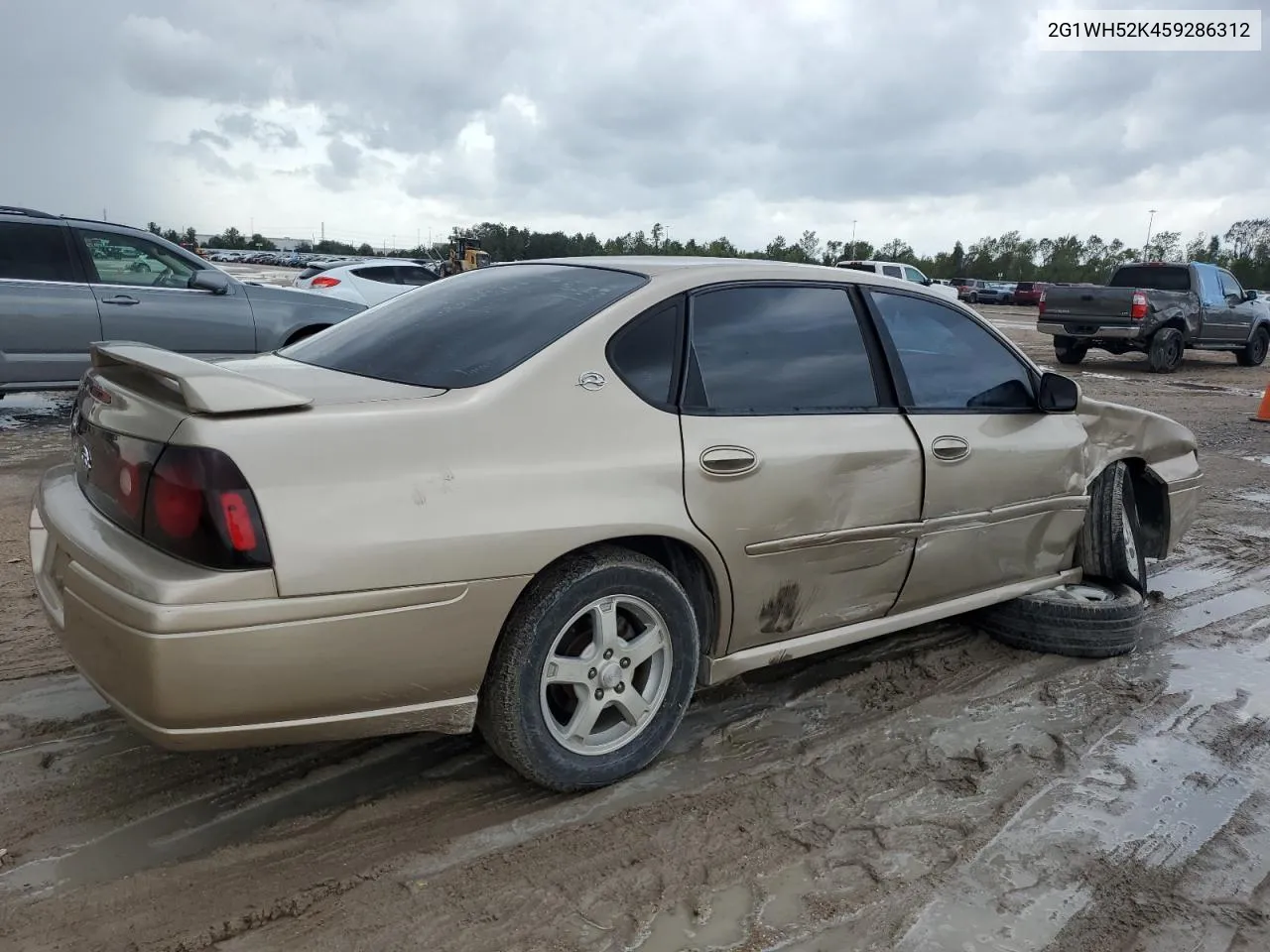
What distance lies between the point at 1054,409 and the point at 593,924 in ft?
9.08

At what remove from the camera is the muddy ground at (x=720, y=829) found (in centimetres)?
234

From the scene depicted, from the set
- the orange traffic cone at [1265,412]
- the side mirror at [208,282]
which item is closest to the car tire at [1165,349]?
the orange traffic cone at [1265,412]

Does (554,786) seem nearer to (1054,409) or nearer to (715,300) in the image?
(715,300)

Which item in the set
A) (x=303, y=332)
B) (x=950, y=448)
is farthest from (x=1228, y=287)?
(x=950, y=448)

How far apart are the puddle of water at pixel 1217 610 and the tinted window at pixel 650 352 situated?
3.02 metres

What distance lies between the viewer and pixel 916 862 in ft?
8.64

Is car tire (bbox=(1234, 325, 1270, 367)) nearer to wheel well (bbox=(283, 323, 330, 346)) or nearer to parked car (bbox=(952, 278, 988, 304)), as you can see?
wheel well (bbox=(283, 323, 330, 346))

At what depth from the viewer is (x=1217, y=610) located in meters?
4.80

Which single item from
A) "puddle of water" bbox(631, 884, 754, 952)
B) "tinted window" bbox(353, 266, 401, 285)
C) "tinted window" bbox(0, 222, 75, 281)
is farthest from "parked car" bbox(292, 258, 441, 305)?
"puddle of water" bbox(631, 884, 754, 952)

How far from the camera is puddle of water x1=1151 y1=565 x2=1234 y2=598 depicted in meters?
5.13

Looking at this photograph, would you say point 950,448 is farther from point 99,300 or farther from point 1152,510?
point 99,300

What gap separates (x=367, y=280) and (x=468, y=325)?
10.5m

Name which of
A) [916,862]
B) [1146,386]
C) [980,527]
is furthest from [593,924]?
[1146,386]

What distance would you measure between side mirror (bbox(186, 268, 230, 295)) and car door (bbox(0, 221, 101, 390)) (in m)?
0.75
